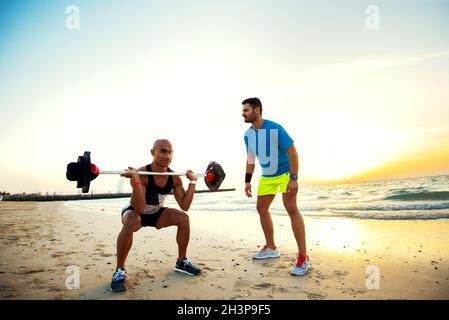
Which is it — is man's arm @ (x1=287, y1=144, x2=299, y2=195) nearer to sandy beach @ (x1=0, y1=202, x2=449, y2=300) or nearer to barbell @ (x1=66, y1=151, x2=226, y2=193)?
sandy beach @ (x1=0, y1=202, x2=449, y2=300)

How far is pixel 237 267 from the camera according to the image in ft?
12.4

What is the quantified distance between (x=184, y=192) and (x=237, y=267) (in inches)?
48.1

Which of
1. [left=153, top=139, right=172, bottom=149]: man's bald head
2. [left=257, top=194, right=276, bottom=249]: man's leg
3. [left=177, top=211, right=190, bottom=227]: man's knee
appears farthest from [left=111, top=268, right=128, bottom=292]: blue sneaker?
[left=257, top=194, right=276, bottom=249]: man's leg

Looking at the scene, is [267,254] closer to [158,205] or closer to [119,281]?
[158,205]

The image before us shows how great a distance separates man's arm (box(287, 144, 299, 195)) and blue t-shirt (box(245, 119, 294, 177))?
0.13 metres

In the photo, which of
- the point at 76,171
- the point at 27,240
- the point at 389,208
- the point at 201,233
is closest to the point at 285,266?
the point at 76,171

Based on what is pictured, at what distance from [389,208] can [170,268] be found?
10408 mm

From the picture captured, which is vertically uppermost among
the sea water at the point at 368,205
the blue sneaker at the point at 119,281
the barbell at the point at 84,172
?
the barbell at the point at 84,172

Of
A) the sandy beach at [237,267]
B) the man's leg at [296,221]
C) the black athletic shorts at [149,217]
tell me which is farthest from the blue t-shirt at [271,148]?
the black athletic shorts at [149,217]

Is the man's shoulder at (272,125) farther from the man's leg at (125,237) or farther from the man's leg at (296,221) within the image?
the man's leg at (125,237)

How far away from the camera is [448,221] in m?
7.16

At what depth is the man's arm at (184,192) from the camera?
3627 millimetres

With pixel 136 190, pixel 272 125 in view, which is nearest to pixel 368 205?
pixel 272 125

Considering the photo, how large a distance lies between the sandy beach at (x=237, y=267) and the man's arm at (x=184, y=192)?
868mm
